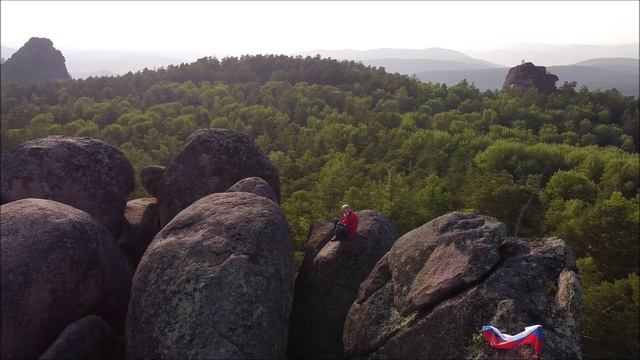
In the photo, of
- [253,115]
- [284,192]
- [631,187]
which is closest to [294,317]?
[284,192]

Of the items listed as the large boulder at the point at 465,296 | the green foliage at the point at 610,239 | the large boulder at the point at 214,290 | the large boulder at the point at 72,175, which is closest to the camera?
the large boulder at the point at 465,296

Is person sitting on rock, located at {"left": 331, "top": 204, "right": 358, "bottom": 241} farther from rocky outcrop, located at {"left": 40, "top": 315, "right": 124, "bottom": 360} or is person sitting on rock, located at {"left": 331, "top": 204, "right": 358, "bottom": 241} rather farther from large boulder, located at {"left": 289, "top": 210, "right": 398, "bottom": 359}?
rocky outcrop, located at {"left": 40, "top": 315, "right": 124, "bottom": 360}

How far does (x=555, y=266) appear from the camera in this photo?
11.4 m

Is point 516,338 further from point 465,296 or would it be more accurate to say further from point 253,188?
point 253,188

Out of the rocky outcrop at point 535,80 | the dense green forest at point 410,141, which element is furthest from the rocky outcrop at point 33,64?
the rocky outcrop at point 535,80

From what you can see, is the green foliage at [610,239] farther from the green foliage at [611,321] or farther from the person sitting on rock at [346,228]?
the person sitting on rock at [346,228]

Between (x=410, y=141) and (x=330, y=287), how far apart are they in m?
60.2

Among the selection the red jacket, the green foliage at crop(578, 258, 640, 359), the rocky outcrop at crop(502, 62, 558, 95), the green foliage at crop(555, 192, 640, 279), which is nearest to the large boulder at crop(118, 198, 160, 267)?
the red jacket

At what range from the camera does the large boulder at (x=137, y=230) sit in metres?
20.9

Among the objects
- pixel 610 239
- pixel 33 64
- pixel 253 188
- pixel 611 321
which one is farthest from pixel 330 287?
pixel 33 64

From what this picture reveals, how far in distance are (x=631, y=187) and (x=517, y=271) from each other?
5610 cm

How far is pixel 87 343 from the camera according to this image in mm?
13703

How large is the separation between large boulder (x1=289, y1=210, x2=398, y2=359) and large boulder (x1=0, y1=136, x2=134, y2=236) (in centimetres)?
953

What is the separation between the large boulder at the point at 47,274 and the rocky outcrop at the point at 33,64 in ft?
653
